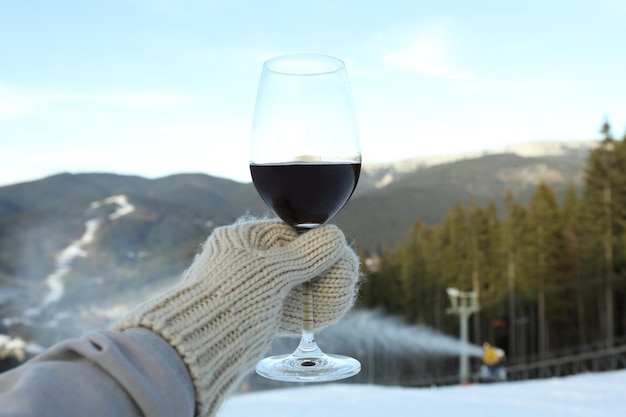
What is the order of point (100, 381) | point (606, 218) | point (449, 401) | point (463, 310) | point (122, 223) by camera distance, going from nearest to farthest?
point (100, 381) < point (449, 401) < point (606, 218) < point (463, 310) < point (122, 223)

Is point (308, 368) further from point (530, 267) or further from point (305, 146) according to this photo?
point (530, 267)

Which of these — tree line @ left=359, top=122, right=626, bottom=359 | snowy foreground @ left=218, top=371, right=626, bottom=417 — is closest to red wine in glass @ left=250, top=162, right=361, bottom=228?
snowy foreground @ left=218, top=371, right=626, bottom=417

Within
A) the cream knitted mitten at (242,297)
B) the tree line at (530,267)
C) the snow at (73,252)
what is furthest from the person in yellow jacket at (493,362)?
the cream knitted mitten at (242,297)

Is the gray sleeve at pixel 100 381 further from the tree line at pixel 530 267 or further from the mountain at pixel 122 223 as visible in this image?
the tree line at pixel 530 267

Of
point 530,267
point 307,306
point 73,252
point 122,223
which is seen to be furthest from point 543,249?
point 307,306

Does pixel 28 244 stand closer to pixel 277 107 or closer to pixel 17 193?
pixel 17 193

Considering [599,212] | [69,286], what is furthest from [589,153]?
[69,286]

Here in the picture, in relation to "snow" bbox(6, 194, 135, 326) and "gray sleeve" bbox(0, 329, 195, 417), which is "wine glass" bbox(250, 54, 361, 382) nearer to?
"gray sleeve" bbox(0, 329, 195, 417)
